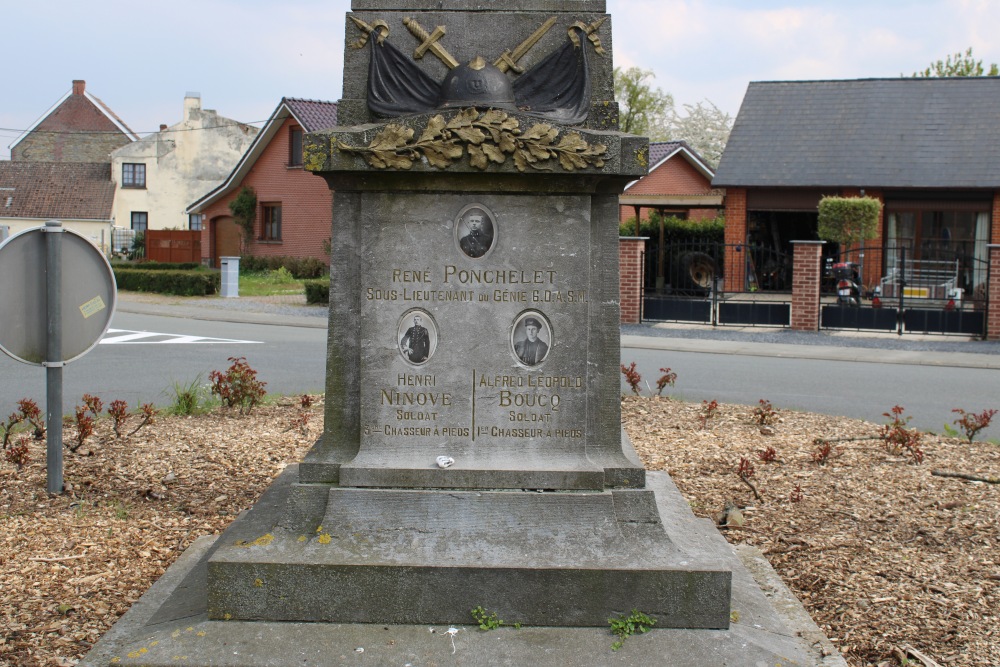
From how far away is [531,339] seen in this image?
4422mm

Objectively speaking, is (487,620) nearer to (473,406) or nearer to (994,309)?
(473,406)

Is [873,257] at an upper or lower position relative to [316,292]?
upper

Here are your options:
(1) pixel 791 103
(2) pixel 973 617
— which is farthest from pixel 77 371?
(1) pixel 791 103

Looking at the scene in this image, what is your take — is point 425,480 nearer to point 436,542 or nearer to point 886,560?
point 436,542

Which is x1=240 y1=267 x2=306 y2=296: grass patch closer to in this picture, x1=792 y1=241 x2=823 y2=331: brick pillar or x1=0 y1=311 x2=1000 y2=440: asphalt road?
x1=0 y1=311 x2=1000 y2=440: asphalt road

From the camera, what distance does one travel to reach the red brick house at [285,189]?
38.4 m

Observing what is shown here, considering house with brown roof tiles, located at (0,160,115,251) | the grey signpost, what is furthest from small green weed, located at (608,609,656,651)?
house with brown roof tiles, located at (0,160,115,251)

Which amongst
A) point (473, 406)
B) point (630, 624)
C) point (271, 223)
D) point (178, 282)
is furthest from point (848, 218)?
point (271, 223)

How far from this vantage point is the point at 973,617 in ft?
14.4

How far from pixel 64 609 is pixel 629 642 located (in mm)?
2393

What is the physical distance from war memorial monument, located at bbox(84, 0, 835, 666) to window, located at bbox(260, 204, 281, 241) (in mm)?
36779

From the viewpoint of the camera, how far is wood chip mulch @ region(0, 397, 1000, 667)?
4.32 meters

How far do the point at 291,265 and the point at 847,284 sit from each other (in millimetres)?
21757

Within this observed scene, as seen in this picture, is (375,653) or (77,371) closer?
(375,653)
